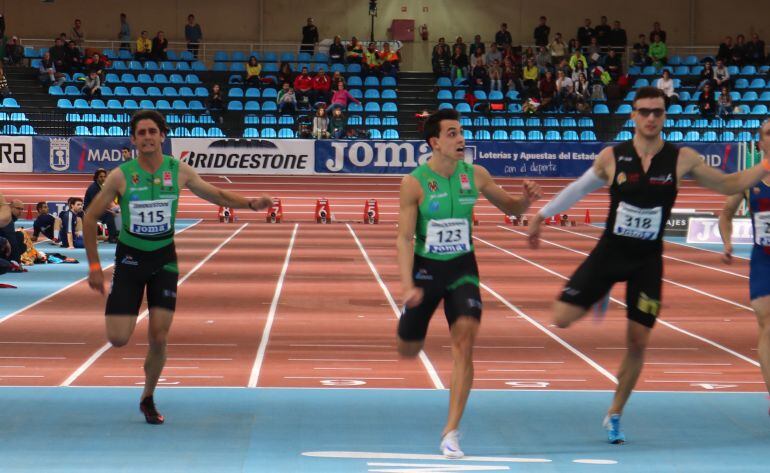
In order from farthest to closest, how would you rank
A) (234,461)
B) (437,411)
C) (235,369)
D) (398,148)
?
(398,148) < (235,369) < (437,411) < (234,461)

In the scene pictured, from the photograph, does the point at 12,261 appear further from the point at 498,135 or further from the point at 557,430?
the point at 498,135

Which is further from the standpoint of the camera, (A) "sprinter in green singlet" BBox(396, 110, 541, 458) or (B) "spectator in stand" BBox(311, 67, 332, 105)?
(B) "spectator in stand" BBox(311, 67, 332, 105)

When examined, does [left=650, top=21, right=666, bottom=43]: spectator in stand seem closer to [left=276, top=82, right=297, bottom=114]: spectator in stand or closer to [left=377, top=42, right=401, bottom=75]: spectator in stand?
[left=377, top=42, right=401, bottom=75]: spectator in stand

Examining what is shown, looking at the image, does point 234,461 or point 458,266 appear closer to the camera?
point 234,461

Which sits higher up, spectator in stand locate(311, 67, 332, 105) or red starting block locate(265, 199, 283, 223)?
spectator in stand locate(311, 67, 332, 105)

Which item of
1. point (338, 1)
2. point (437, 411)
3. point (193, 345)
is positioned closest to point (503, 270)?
point (193, 345)

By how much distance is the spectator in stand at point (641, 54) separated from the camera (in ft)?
139

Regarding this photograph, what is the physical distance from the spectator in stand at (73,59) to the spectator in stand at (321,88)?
26.9ft

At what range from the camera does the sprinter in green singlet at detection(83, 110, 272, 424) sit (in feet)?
28.2

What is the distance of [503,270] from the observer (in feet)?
73.5

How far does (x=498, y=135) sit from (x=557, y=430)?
98.9 ft

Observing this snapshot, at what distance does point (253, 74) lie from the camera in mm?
40156

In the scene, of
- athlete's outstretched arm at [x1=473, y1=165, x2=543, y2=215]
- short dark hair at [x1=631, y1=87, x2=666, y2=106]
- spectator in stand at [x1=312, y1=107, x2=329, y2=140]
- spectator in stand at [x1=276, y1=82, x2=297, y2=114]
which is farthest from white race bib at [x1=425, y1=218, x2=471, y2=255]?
spectator in stand at [x1=276, y1=82, x2=297, y2=114]

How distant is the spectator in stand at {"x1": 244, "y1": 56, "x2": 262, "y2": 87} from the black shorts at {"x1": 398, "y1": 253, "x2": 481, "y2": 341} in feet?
108
